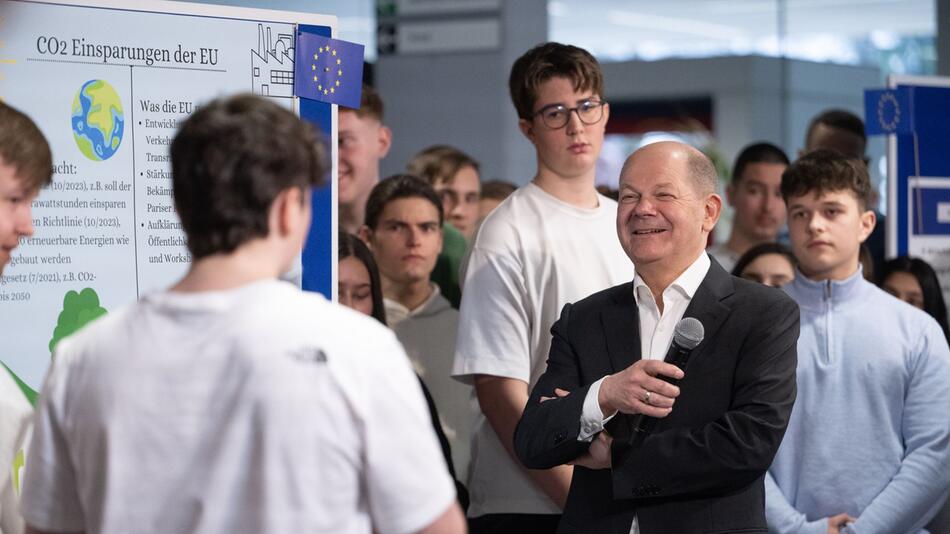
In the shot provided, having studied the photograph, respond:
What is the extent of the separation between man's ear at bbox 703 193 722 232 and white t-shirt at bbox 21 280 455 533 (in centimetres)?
118

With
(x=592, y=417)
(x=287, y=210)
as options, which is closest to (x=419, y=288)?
(x=592, y=417)

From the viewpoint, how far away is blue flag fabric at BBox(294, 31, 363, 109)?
2941 mm

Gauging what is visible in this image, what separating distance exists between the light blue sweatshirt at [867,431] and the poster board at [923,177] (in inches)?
52.6

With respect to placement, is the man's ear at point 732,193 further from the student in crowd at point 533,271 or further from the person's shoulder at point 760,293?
the person's shoulder at point 760,293

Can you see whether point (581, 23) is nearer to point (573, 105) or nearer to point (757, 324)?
point (573, 105)

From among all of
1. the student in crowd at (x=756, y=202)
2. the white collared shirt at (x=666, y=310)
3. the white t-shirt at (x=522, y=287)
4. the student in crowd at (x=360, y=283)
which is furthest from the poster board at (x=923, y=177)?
the white collared shirt at (x=666, y=310)

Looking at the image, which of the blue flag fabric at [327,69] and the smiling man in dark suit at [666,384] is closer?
the smiling man in dark suit at [666,384]

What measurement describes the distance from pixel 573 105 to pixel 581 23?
643cm

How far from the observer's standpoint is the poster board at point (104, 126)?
263cm

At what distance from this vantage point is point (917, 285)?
413cm

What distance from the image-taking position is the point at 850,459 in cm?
319

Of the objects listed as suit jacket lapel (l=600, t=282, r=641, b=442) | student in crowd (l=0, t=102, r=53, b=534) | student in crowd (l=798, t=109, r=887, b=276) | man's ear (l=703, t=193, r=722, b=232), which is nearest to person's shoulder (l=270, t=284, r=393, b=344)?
student in crowd (l=0, t=102, r=53, b=534)

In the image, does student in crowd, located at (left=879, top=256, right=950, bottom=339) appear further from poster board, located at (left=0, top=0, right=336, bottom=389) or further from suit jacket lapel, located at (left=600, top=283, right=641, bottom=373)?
poster board, located at (left=0, top=0, right=336, bottom=389)

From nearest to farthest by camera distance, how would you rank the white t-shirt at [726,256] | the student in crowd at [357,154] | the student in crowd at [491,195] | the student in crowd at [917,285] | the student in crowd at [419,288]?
the student in crowd at [419,288] → the student in crowd at [917,285] → the student in crowd at [357,154] → the white t-shirt at [726,256] → the student in crowd at [491,195]
